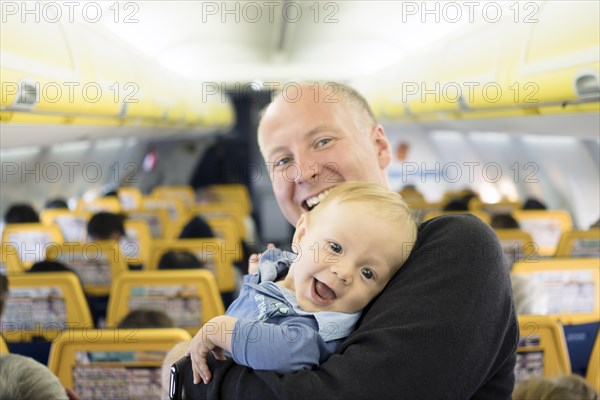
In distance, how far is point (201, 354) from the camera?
1346mm

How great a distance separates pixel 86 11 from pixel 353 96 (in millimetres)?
4125

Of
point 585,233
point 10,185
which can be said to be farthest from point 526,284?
point 10,185

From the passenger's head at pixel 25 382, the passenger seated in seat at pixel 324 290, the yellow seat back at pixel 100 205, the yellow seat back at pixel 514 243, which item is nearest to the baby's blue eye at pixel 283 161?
the passenger seated in seat at pixel 324 290

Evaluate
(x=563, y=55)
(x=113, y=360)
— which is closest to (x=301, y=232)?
(x=113, y=360)

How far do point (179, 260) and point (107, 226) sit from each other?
5.24 feet

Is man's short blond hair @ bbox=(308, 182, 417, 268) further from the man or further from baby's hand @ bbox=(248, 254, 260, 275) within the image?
baby's hand @ bbox=(248, 254, 260, 275)

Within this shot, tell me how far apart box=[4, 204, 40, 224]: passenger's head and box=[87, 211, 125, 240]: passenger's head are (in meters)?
1.74

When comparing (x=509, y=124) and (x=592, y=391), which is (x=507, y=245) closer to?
(x=509, y=124)

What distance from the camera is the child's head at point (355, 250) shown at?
138cm

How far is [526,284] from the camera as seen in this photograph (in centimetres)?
374

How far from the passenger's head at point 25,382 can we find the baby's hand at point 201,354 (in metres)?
0.71

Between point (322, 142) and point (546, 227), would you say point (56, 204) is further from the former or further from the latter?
point (322, 142)

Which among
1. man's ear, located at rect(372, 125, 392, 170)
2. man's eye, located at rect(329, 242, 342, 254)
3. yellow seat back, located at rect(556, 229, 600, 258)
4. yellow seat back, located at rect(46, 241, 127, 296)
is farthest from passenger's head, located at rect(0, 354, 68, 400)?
yellow seat back, located at rect(556, 229, 600, 258)

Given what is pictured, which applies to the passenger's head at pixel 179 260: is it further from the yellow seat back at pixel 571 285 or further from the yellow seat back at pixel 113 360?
the yellow seat back at pixel 571 285
